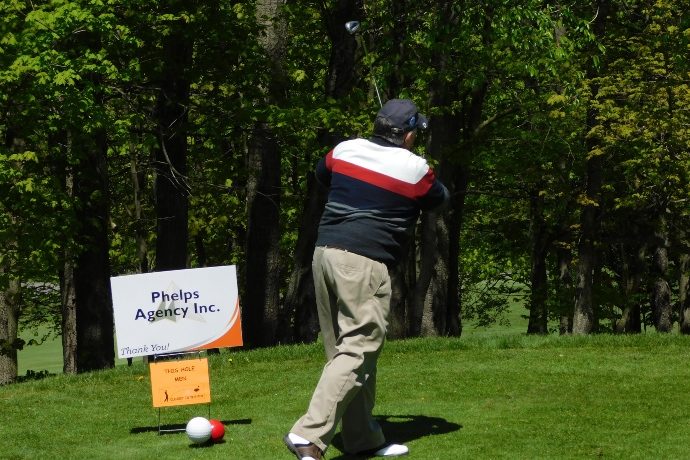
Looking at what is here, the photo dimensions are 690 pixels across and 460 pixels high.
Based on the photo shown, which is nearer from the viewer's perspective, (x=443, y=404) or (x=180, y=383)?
(x=180, y=383)

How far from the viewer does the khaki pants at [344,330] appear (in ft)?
22.8

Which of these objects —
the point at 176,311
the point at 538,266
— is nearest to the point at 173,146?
the point at 176,311


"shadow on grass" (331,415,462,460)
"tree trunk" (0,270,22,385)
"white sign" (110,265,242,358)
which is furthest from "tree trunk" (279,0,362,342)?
"shadow on grass" (331,415,462,460)

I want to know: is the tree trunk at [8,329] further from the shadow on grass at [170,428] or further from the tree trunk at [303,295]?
the shadow on grass at [170,428]

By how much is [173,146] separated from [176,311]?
45.7 feet

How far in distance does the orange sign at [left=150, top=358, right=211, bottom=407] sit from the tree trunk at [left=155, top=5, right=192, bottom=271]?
12106mm

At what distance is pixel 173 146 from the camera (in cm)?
2261

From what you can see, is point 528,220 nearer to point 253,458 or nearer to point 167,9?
point 167,9

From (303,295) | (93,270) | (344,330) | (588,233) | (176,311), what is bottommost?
(303,295)

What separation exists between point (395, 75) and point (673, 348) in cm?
1258

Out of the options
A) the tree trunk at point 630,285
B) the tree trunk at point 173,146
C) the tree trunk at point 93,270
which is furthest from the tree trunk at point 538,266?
the tree trunk at point 93,270

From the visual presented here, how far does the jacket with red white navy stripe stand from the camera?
7.17 meters

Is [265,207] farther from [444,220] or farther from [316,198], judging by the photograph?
[444,220]

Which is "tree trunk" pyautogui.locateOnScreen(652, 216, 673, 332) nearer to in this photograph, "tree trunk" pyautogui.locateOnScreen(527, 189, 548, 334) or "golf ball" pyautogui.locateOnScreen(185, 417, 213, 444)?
"tree trunk" pyautogui.locateOnScreen(527, 189, 548, 334)
